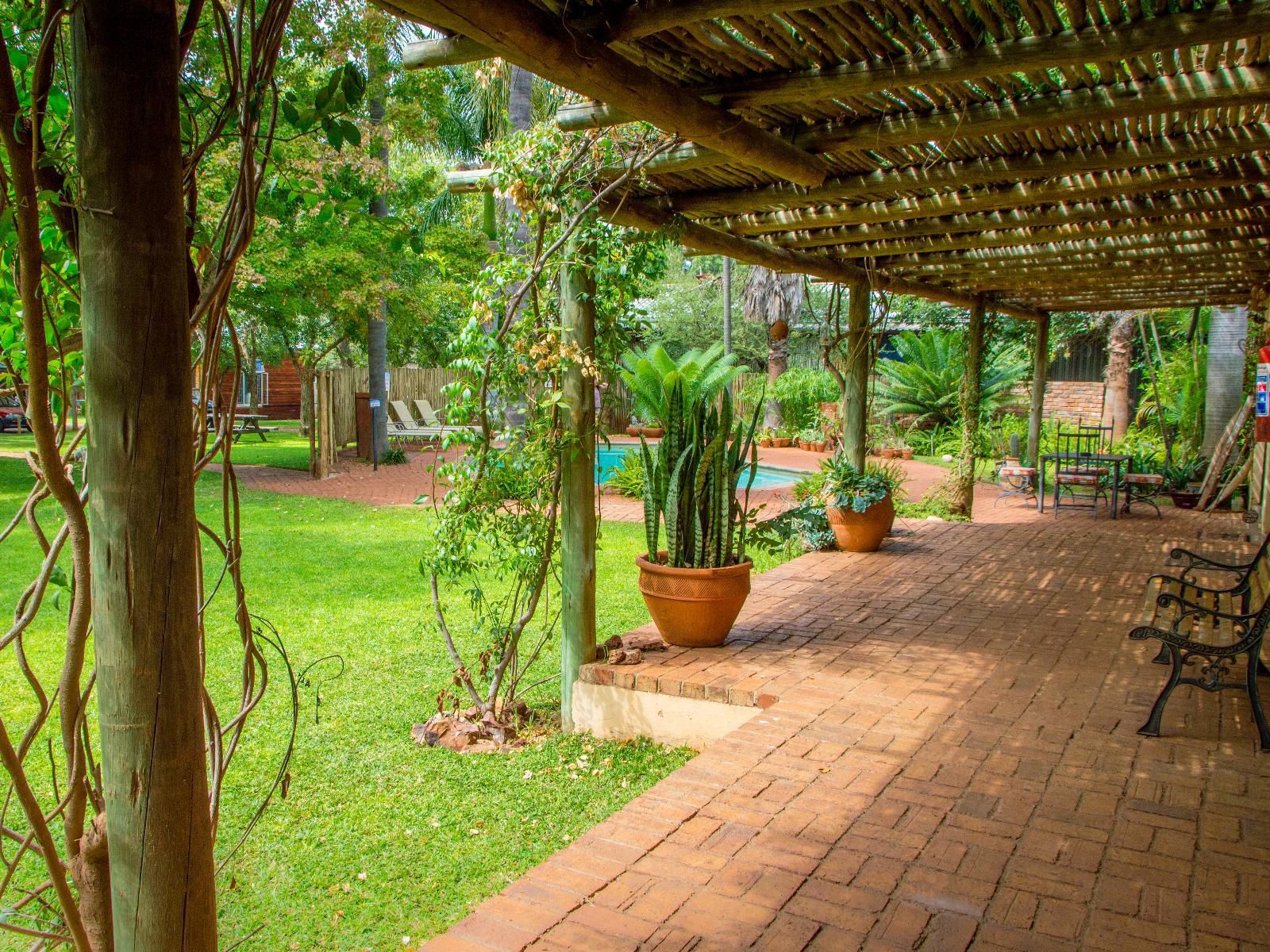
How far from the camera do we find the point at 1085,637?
16.5 feet

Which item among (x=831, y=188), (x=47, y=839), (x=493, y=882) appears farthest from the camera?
(x=831, y=188)

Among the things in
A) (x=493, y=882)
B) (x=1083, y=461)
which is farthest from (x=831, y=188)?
(x=1083, y=461)

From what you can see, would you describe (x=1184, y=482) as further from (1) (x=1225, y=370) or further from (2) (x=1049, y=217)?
(2) (x=1049, y=217)

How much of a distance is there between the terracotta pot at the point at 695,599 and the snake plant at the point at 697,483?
0.28 feet

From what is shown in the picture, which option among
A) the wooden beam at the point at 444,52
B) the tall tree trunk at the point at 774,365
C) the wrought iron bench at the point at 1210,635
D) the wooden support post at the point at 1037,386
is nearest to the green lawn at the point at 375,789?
the wrought iron bench at the point at 1210,635

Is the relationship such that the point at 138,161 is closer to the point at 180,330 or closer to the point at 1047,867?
the point at 180,330

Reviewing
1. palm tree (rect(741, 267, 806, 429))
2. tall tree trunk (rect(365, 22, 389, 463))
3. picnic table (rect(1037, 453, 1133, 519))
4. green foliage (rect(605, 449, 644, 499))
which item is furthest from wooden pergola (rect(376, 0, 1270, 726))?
palm tree (rect(741, 267, 806, 429))

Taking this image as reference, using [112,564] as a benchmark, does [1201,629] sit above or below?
below

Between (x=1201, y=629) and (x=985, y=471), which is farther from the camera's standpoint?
(x=985, y=471)

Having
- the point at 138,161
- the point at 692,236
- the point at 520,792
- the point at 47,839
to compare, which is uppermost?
the point at 692,236

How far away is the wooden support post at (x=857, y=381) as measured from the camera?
7.59 meters

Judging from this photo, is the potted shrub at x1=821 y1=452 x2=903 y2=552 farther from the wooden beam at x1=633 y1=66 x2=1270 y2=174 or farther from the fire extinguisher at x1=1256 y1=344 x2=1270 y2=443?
the wooden beam at x1=633 y1=66 x2=1270 y2=174

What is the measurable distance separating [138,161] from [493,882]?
237 cm

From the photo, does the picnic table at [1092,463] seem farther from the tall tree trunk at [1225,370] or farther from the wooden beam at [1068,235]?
the wooden beam at [1068,235]
